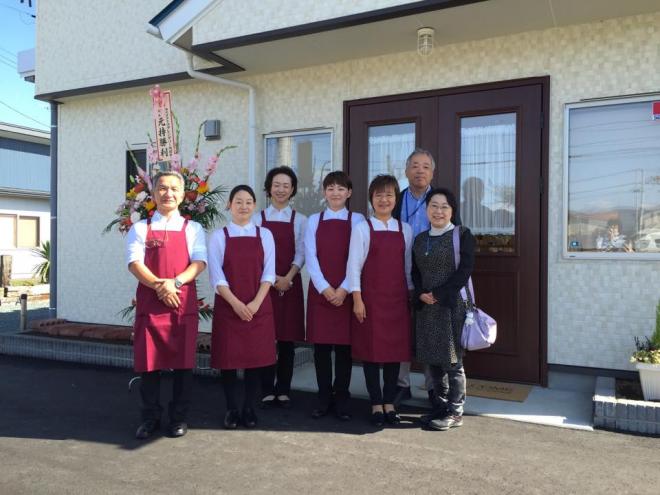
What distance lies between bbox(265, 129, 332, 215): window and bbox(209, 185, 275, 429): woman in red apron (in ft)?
7.09

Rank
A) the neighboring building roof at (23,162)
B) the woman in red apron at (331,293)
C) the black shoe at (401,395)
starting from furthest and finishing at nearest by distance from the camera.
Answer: the neighboring building roof at (23,162), the black shoe at (401,395), the woman in red apron at (331,293)

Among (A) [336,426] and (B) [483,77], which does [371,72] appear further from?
(A) [336,426]

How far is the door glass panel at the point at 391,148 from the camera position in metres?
5.33

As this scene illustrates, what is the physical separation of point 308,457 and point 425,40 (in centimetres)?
352

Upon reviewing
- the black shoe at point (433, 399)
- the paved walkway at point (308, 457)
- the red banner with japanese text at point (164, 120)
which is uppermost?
the red banner with japanese text at point (164, 120)

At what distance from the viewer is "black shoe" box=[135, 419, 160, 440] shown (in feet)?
11.7

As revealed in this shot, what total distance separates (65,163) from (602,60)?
657 centimetres

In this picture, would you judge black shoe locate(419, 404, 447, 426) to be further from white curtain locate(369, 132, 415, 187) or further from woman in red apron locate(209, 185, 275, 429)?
white curtain locate(369, 132, 415, 187)

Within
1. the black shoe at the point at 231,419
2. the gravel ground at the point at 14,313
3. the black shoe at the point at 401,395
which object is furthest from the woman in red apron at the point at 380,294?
the gravel ground at the point at 14,313

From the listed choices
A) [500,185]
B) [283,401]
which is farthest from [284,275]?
[500,185]

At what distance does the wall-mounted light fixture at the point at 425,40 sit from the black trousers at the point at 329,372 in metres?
2.66

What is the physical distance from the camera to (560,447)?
134 inches

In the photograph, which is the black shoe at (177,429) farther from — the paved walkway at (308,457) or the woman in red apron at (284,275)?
the woman in red apron at (284,275)

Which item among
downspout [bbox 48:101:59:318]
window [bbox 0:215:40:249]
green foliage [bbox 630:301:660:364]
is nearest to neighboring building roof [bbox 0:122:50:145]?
window [bbox 0:215:40:249]
